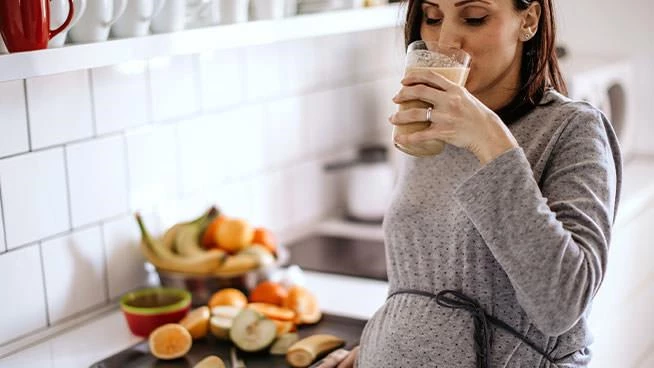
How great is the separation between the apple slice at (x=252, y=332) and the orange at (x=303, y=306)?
0.36 ft

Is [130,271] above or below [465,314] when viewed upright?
below

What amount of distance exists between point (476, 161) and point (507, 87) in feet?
0.38

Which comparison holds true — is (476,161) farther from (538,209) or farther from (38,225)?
(38,225)

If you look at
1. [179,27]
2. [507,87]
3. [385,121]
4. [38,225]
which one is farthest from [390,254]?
[385,121]

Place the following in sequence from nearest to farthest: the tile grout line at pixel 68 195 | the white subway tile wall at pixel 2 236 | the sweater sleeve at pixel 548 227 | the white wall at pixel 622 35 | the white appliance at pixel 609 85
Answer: the sweater sleeve at pixel 548 227 < the white subway tile wall at pixel 2 236 < the tile grout line at pixel 68 195 < the white appliance at pixel 609 85 < the white wall at pixel 622 35

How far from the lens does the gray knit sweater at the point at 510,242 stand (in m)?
1.14

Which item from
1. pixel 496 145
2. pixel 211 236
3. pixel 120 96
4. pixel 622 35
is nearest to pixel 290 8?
pixel 120 96

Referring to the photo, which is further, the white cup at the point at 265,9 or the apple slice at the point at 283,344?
the white cup at the point at 265,9

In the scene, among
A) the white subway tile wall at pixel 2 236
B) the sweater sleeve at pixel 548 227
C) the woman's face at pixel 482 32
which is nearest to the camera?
the sweater sleeve at pixel 548 227

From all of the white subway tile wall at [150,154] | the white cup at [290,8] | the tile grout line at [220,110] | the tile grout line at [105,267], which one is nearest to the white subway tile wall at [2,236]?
the white subway tile wall at [150,154]

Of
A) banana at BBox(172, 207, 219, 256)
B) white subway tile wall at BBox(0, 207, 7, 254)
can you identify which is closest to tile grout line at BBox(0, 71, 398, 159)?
white subway tile wall at BBox(0, 207, 7, 254)

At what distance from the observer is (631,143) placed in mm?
2789

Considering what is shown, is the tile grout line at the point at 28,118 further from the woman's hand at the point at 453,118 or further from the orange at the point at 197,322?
the woman's hand at the point at 453,118

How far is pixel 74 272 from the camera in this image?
1766 millimetres
